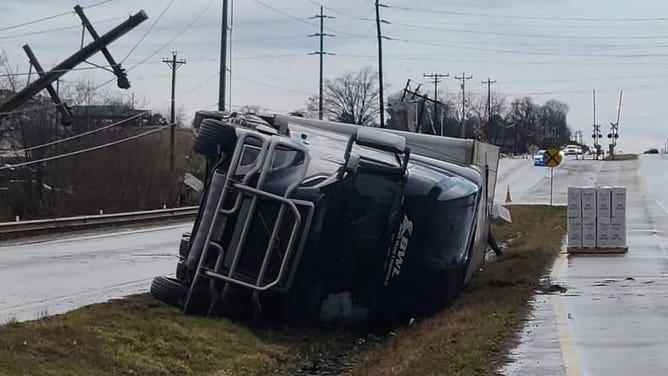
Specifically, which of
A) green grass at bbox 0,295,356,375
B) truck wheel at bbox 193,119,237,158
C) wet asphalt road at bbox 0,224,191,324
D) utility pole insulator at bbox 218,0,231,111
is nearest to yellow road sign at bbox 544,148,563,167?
utility pole insulator at bbox 218,0,231,111

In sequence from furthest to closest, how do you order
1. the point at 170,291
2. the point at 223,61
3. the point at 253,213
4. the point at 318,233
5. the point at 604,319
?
the point at 223,61 → the point at 170,291 → the point at 604,319 → the point at 318,233 → the point at 253,213

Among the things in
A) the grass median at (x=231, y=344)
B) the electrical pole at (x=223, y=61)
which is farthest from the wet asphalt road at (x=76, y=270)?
the electrical pole at (x=223, y=61)

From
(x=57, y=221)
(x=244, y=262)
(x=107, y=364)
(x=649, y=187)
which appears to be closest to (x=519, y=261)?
(x=244, y=262)

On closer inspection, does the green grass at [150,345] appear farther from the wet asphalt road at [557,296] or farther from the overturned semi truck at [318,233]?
the wet asphalt road at [557,296]

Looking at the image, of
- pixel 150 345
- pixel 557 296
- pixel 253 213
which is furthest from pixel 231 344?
pixel 557 296

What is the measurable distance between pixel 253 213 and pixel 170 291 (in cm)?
219

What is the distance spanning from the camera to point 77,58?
39906 mm

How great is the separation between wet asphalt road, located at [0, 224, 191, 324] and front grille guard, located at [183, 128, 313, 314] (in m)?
2.74

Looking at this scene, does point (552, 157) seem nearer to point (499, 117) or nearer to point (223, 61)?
point (223, 61)

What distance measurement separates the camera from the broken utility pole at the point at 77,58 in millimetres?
38812

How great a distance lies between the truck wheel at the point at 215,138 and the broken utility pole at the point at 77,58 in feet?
85.9

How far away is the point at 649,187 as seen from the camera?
201 feet

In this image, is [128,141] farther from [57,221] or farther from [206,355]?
[206,355]

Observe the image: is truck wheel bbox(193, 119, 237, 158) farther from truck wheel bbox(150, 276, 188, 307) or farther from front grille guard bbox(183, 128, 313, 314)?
truck wheel bbox(150, 276, 188, 307)
